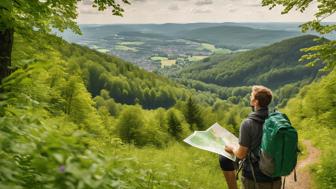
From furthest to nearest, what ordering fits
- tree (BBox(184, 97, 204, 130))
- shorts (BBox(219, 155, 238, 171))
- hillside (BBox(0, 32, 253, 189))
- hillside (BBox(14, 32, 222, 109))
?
hillside (BBox(14, 32, 222, 109))
tree (BBox(184, 97, 204, 130))
shorts (BBox(219, 155, 238, 171))
hillside (BBox(0, 32, 253, 189))

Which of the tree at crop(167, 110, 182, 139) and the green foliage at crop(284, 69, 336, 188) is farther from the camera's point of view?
the tree at crop(167, 110, 182, 139)

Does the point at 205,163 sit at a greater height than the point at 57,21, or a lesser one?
lesser

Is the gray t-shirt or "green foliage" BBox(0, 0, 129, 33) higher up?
"green foliage" BBox(0, 0, 129, 33)

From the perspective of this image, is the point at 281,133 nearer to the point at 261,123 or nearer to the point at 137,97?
the point at 261,123

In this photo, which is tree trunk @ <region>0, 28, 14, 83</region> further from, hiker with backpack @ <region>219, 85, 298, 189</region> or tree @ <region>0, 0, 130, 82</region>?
hiker with backpack @ <region>219, 85, 298, 189</region>

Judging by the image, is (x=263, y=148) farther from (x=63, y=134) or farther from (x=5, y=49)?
(x=5, y=49)

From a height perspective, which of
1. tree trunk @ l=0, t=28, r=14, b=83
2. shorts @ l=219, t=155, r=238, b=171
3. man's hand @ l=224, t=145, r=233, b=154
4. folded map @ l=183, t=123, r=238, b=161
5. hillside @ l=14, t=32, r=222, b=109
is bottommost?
hillside @ l=14, t=32, r=222, b=109

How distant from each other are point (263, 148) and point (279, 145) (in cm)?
32

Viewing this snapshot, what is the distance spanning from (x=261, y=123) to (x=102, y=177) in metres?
3.95

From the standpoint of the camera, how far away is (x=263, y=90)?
5.62 meters

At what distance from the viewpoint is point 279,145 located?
16.1ft

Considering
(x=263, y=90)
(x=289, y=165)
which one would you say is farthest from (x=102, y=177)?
(x=263, y=90)

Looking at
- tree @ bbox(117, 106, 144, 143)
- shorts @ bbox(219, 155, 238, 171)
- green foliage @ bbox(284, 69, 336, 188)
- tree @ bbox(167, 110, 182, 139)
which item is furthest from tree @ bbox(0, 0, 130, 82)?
tree @ bbox(117, 106, 144, 143)

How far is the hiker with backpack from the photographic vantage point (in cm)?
488
